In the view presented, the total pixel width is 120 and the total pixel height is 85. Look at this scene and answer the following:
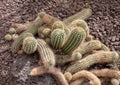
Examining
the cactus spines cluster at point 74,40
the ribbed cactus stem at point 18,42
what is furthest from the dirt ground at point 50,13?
the cactus spines cluster at point 74,40

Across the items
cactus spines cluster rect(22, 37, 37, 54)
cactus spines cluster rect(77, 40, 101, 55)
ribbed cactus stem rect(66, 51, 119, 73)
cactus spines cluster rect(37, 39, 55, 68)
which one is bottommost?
ribbed cactus stem rect(66, 51, 119, 73)

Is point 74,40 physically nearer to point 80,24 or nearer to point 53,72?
point 80,24

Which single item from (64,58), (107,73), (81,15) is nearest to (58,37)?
(64,58)

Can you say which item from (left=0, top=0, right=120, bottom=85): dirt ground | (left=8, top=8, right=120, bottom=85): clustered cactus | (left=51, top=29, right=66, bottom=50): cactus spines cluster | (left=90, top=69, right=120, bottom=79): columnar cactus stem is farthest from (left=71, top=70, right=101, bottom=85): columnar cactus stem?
(left=51, top=29, right=66, bottom=50): cactus spines cluster

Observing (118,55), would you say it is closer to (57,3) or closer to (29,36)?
(29,36)

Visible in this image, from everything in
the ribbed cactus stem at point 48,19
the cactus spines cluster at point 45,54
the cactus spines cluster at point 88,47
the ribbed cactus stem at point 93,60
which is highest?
the ribbed cactus stem at point 48,19

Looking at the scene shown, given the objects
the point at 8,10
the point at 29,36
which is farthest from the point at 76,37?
the point at 8,10

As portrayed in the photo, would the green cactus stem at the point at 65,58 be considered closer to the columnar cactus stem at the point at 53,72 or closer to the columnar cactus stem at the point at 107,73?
the columnar cactus stem at the point at 53,72

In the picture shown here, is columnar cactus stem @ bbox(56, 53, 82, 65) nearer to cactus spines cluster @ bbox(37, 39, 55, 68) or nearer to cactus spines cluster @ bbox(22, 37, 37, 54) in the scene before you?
cactus spines cluster @ bbox(37, 39, 55, 68)
